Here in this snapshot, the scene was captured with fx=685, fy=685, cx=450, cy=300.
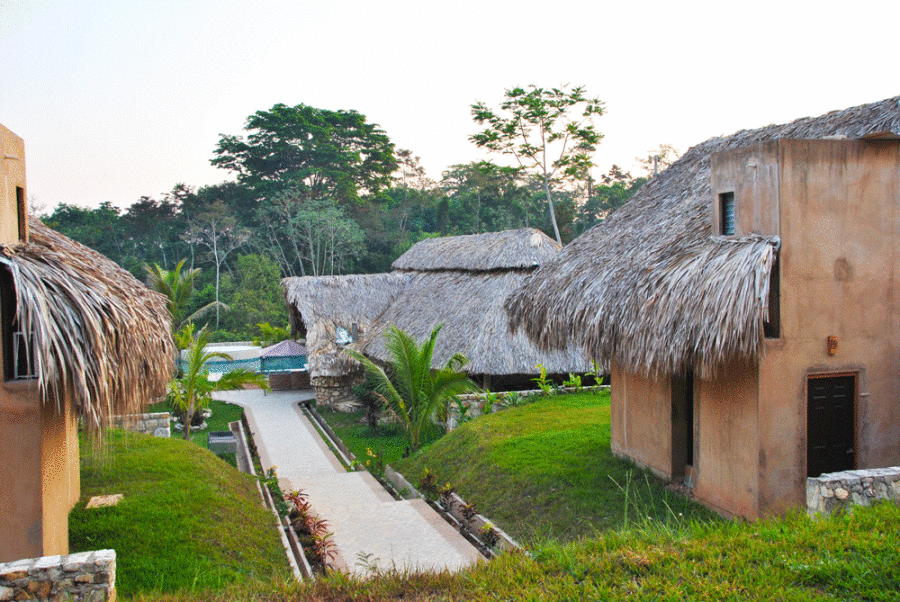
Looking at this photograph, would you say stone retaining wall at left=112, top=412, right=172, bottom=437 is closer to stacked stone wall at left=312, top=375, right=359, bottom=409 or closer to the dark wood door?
stacked stone wall at left=312, top=375, right=359, bottom=409

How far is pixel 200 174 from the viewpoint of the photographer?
3947cm

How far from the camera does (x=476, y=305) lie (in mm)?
15914

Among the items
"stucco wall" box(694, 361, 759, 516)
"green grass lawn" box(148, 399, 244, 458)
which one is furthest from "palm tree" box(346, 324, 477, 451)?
"stucco wall" box(694, 361, 759, 516)

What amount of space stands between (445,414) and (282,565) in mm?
6086

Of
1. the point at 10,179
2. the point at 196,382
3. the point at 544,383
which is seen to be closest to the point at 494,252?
the point at 544,383

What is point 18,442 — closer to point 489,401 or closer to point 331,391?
point 489,401

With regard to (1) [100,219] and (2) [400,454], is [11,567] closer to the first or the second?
(2) [400,454]

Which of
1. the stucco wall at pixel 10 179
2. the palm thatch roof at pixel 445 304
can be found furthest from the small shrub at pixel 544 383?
the stucco wall at pixel 10 179

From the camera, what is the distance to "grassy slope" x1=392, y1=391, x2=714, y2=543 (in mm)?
7383

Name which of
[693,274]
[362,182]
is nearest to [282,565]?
[693,274]

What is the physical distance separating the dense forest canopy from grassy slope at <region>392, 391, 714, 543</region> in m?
24.7

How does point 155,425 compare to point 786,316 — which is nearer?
point 786,316

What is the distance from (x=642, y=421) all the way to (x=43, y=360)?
6551 mm

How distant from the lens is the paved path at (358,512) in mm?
7238
